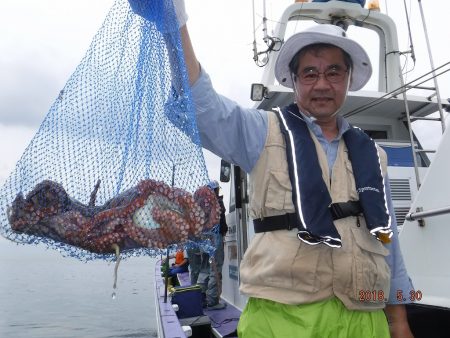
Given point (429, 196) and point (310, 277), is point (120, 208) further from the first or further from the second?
point (429, 196)

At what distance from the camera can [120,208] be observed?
175 cm

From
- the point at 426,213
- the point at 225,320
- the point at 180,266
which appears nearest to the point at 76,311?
the point at 180,266

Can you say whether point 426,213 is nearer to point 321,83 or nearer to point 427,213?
point 427,213

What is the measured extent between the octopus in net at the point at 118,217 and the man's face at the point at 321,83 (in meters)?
0.64

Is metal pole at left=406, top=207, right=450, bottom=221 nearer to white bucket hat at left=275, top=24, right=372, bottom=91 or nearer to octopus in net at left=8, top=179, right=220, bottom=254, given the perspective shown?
white bucket hat at left=275, top=24, right=372, bottom=91

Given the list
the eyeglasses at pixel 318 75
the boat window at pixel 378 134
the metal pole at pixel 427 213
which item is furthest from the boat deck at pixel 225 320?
the eyeglasses at pixel 318 75

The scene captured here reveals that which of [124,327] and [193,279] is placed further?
[124,327]

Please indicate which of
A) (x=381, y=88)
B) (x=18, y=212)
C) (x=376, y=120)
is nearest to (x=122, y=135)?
(x=18, y=212)

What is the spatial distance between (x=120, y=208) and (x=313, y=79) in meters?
1.03

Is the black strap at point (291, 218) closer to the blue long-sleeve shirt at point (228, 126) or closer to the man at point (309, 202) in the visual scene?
the man at point (309, 202)

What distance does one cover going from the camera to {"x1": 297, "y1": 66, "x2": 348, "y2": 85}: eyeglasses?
6.38 feet

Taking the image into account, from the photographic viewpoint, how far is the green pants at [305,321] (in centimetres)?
164

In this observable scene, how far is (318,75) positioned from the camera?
6.38 ft

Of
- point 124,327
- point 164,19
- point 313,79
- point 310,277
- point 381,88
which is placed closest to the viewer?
point 310,277
